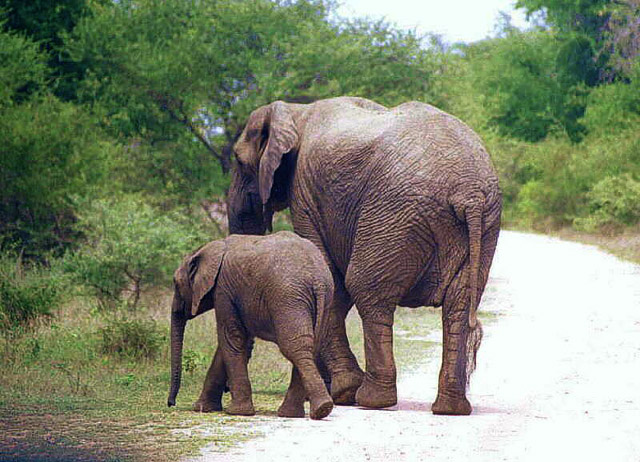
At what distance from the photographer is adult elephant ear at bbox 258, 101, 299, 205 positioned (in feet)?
33.0

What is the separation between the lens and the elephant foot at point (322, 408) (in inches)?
321

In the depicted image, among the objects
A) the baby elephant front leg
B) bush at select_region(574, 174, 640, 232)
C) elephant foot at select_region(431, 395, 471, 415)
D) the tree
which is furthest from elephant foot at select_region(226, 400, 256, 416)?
bush at select_region(574, 174, 640, 232)

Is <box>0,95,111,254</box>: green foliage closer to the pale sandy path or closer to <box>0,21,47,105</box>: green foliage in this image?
<box>0,21,47,105</box>: green foliage

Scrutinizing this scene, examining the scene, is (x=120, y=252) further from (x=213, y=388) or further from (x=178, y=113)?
(x=178, y=113)

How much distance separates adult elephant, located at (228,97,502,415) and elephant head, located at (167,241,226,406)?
3.80ft

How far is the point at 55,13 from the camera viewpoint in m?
22.3

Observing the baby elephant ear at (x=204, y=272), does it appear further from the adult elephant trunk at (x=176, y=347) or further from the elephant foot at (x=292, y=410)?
the elephant foot at (x=292, y=410)

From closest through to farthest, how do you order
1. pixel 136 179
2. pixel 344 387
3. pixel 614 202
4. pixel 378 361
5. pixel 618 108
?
pixel 378 361, pixel 344 387, pixel 136 179, pixel 614 202, pixel 618 108

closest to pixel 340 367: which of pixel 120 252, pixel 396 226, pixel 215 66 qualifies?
pixel 396 226

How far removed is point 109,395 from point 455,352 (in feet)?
10.1

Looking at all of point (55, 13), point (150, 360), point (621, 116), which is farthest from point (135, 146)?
point (621, 116)

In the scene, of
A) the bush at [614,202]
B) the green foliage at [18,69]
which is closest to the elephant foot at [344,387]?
the green foliage at [18,69]

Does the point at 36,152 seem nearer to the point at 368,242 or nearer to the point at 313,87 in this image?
the point at 313,87

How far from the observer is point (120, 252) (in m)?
14.8
